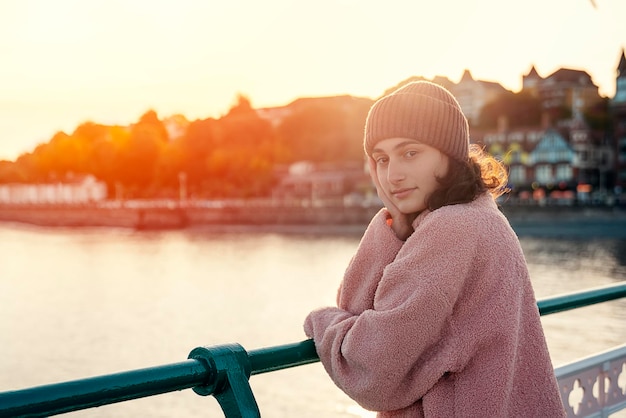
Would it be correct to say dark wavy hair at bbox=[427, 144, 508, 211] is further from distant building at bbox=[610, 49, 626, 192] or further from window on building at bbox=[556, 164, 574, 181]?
window on building at bbox=[556, 164, 574, 181]

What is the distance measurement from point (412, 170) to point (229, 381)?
1.55 feet

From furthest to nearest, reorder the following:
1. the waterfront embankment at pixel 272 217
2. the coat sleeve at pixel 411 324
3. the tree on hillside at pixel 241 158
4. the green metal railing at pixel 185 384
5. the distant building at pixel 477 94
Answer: the tree on hillside at pixel 241 158 < the distant building at pixel 477 94 < the waterfront embankment at pixel 272 217 < the coat sleeve at pixel 411 324 < the green metal railing at pixel 185 384

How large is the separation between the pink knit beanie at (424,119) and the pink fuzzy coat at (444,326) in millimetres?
128

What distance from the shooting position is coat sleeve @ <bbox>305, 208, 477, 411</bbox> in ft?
3.99

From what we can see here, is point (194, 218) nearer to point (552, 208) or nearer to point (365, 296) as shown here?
point (552, 208)

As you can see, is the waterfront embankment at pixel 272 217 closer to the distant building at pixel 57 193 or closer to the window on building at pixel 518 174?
the distant building at pixel 57 193

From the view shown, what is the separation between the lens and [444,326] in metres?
1.25

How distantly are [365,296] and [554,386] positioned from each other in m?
0.36

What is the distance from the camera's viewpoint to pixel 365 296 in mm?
1397

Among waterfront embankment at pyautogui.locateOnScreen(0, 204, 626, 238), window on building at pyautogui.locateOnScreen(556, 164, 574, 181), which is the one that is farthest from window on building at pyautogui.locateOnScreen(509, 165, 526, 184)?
waterfront embankment at pyautogui.locateOnScreen(0, 204, 626, 238)

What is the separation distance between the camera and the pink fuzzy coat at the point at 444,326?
48.1 inches

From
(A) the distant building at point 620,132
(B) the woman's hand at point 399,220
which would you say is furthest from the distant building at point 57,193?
(B) the woman's hand at point 399,220

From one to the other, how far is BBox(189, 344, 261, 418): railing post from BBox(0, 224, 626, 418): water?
8824 millimetres

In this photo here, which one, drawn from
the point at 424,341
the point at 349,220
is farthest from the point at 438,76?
the point at 349,220
